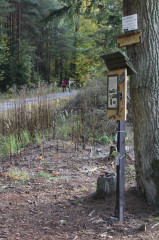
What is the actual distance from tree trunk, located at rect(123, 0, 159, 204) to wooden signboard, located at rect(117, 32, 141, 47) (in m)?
0.06

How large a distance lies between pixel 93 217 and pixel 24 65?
69.1 feet

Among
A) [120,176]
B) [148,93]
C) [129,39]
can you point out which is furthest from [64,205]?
[129,39]

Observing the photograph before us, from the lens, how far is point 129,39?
9.71 ft

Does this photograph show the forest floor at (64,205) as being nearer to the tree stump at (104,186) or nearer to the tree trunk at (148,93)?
the tree stump at (104,186)

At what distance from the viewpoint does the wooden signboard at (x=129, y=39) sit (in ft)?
9.53

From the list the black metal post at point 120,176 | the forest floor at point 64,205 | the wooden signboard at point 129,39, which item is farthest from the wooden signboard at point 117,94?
the forest floor at point 64,205

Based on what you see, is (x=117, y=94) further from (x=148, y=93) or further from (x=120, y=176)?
(x=120, y=176)

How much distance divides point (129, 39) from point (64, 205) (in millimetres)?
2091

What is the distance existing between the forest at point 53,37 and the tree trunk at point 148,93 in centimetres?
215

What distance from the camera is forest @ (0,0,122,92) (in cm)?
583

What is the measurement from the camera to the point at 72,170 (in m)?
4.83

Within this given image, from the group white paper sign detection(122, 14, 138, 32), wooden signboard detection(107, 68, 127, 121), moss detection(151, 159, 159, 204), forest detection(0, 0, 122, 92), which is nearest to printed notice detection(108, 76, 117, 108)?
wooden signboard detection(107, 68, 127, 121)

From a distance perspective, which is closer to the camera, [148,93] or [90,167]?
[148,93]

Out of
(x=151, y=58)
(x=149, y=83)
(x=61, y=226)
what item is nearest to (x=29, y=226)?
(x=61, y=226)
